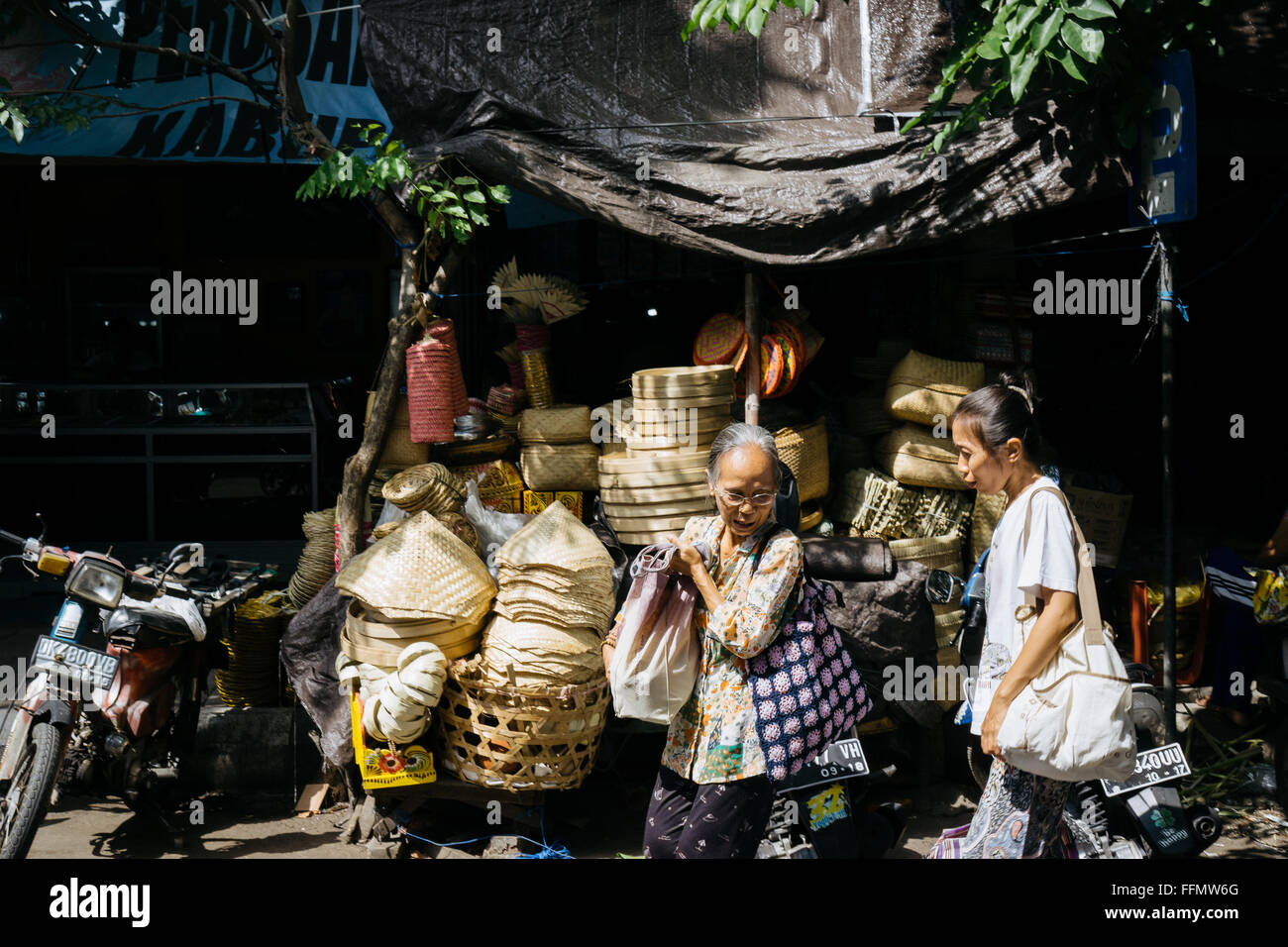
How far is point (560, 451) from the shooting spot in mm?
6020

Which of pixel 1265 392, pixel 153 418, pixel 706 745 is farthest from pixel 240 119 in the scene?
pixel 1265 392

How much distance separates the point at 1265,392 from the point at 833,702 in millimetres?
7560

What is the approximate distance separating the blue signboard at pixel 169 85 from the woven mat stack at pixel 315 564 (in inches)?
89.7

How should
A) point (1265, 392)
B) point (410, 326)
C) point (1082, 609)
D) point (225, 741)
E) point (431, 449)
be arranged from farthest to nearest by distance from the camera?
point (1265, 392), point (431, 449), point (410, 326), point (225, 741), point (1082, 609)

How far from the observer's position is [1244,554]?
315 inches

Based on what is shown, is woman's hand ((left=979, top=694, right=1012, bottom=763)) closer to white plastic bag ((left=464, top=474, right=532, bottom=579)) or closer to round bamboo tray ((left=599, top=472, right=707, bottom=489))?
round bamboo tray ((left=599, top=472, right=707, bottom=489))

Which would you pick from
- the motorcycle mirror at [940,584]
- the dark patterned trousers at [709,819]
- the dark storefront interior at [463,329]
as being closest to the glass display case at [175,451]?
the dark storefront interior at [463,329]

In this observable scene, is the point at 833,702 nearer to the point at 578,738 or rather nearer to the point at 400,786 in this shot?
the point at 578,738

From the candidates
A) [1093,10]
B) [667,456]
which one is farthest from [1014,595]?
[667,456]

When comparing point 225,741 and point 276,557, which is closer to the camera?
point 225,741

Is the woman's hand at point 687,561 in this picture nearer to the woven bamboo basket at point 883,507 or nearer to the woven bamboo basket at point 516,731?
the woven bamboo basket at point 516,731

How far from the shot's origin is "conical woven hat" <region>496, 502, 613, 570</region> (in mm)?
4453

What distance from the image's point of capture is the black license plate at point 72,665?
4453 millimetres

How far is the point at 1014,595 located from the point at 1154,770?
4.71 ft
